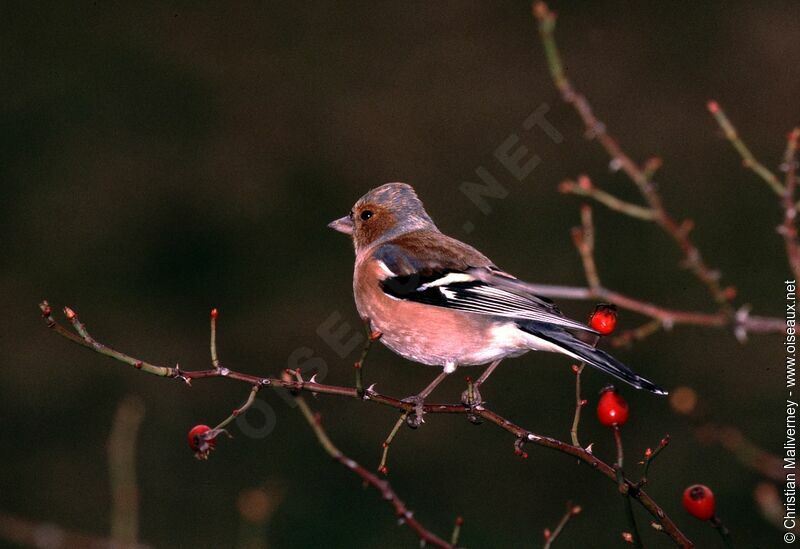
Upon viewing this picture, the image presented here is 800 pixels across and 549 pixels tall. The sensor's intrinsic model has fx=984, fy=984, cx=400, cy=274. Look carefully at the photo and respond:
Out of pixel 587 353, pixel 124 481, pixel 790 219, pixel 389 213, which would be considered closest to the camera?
pixel 790 219

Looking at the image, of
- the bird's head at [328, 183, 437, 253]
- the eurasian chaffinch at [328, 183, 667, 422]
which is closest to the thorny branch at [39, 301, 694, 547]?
the eurasian chaffinch at [328, 183, 667, 422]

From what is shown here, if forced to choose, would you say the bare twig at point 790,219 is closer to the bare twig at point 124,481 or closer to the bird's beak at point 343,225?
the bare twig at point 124,481

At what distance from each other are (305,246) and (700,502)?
15.8 feet

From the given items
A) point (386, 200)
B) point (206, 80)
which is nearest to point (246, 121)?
point (206, 80)

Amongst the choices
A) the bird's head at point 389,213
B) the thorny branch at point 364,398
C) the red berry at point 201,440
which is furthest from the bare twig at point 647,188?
the bird's head at point 389,213

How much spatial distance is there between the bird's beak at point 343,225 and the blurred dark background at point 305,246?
2128 mm

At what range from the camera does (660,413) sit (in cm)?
619

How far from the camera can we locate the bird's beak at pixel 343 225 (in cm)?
372

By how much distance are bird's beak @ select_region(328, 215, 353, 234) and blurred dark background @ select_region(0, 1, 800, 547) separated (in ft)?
6.98

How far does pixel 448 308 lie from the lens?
324cm

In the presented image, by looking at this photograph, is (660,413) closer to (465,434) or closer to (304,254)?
(465,434)

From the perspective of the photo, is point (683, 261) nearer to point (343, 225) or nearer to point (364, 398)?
point (364, 398)

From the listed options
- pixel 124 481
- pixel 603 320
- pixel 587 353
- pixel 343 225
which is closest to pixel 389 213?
pixel 343 225

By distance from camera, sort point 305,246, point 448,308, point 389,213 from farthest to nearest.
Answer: point 305,246 < point 389,213 < point 448,308
